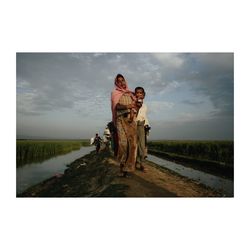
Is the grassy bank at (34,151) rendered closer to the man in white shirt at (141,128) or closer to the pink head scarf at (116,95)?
the pink head scarf at (116,95)

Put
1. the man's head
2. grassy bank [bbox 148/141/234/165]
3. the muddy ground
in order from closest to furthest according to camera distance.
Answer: the muddy ground → the man's head → grassy bank [bbox 148/141/234/165]

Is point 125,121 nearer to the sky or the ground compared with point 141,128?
nearer to the sky

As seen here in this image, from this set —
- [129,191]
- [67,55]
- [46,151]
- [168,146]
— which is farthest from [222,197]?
[168,146]

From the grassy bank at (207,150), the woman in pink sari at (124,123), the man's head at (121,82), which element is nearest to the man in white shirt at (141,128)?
the woman in pink sari at (124,123)

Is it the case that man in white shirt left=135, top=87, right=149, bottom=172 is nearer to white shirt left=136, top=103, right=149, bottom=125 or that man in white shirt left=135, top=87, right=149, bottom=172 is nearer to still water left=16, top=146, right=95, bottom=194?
white shirt left=136, top=103, right=149, bottom=125

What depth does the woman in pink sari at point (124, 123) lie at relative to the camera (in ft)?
17.6

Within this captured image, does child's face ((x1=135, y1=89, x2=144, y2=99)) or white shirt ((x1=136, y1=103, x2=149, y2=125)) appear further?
white shirt ((x1=136, y1=103, x2=149, y2=125))

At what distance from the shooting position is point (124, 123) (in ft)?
17.8

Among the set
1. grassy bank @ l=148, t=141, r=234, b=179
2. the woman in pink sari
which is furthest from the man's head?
grassy bank @ l=148, t=141, r=234, b=179

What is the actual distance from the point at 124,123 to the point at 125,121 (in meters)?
0.04

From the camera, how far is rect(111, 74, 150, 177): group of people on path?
212 inches

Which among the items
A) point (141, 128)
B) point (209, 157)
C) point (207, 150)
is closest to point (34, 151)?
point (141, 128)

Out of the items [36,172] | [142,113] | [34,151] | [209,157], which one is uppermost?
[142,113]

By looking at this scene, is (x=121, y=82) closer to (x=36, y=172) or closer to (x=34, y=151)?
(x=36, y=172)
